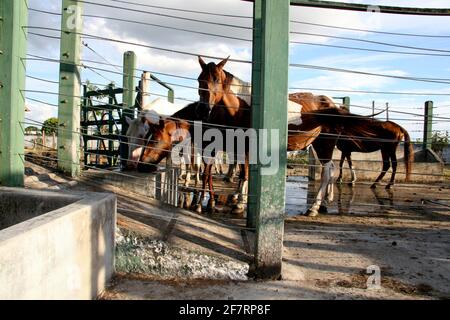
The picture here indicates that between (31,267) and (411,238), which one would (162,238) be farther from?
(411,238)

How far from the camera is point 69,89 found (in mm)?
3998

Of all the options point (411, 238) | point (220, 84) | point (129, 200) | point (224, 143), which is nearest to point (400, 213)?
point (411, 238)

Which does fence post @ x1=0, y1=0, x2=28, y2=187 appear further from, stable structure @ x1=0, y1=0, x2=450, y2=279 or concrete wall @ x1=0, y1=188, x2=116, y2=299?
concrete wall @ x1=0, y1=188, x2=116, y2=299

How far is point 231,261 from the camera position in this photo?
2619 millimetres

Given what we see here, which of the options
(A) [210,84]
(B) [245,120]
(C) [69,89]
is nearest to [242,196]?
(B) [245,120]

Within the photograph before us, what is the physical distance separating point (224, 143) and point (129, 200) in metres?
2.36

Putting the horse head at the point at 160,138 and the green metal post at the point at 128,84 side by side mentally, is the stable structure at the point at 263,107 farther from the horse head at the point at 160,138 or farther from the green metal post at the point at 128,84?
the green metal post at the point at 128,84

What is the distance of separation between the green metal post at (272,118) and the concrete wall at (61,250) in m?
1.03

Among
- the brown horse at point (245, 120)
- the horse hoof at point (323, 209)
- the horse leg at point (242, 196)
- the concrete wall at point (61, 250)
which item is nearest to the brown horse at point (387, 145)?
the brown horse at point (245, 120)

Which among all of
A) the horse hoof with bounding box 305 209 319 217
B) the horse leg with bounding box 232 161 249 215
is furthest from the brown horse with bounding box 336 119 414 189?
the horse leg with bounding box 232 161 249 215

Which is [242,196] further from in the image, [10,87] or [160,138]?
[10,87]

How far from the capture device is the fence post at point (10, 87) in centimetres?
273

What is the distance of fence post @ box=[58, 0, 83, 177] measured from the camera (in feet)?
13.1

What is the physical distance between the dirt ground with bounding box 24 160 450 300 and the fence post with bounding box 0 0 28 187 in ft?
2.13
